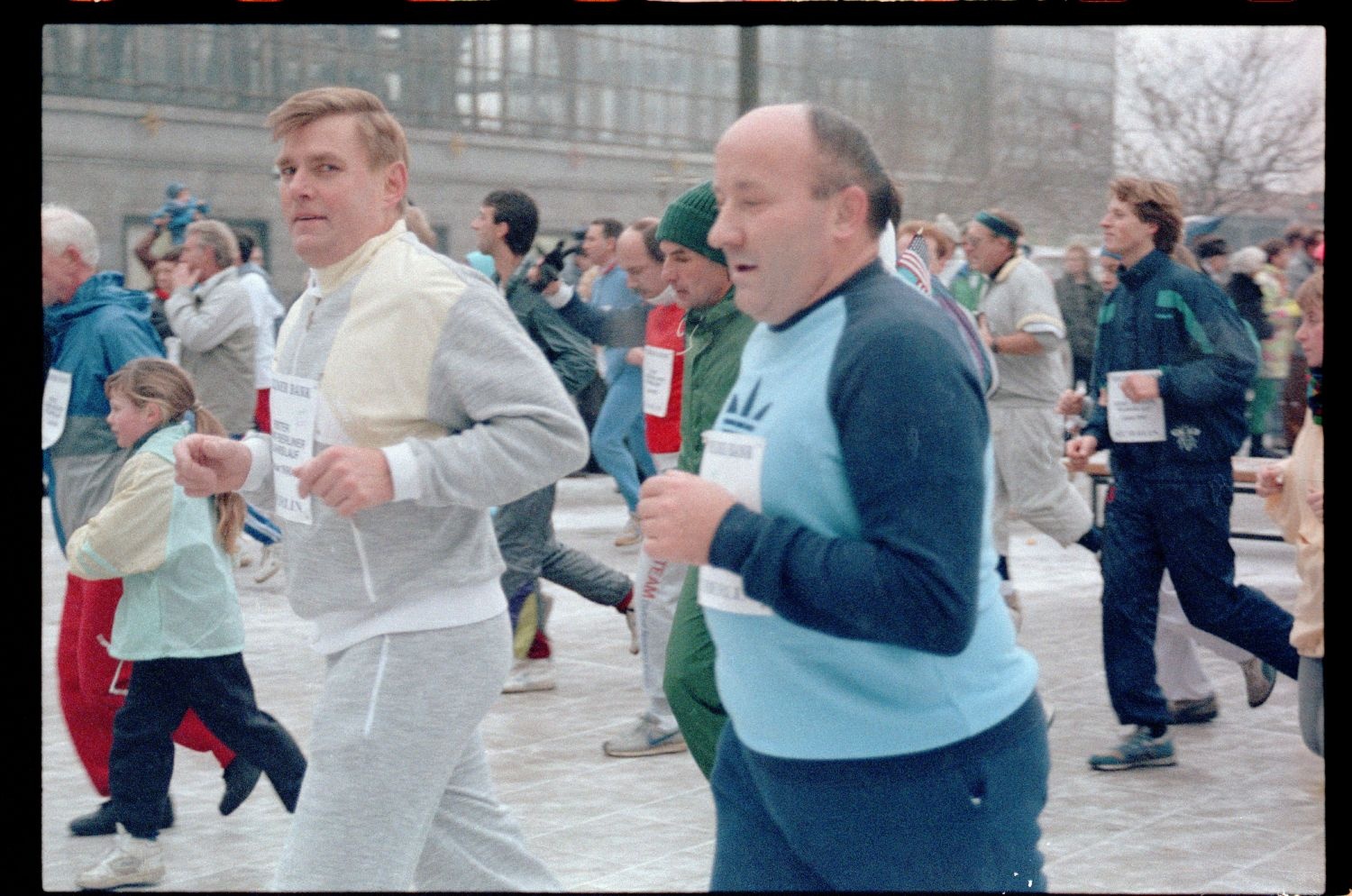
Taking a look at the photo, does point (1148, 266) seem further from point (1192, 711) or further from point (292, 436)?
point (292, 436)

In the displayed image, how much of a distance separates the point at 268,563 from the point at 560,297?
355 cm

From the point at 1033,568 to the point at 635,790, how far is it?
535cm

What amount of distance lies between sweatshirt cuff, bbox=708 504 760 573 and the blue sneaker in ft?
13.2

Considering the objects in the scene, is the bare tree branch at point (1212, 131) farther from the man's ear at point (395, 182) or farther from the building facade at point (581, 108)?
the man's ear at point (395, 182)

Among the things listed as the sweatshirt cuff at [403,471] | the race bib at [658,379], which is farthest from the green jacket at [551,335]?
the sweatshirt cuff at [403,471]

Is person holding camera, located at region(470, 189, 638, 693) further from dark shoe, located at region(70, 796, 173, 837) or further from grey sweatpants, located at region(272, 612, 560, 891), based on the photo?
grey sweatpants, located at region(272, 612, 560, 891)

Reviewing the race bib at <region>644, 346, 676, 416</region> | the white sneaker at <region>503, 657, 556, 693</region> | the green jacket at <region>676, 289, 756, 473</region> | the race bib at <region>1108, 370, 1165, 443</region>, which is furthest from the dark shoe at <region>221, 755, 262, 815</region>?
the race bib at <region>1108, 370, 1165, 443</region>

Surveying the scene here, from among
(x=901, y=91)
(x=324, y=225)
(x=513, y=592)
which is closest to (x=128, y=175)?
(x=901, y=91)

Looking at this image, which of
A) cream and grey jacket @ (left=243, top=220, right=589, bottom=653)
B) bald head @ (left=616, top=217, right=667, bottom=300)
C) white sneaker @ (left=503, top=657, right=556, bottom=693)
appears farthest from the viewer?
white sneaker @ (left=503, top=657, right=556, bottom=693)

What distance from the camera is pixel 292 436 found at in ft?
11.3

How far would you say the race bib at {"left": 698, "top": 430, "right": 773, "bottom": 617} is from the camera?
2576 millimetres

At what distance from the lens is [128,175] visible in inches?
960

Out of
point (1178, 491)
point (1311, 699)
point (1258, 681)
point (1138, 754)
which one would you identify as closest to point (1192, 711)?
point (1258, 681)

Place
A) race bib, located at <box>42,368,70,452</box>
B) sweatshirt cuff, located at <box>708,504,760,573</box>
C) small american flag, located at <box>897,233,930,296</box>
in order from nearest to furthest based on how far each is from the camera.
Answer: sweatshirt cuff, located at <box>708,504,760,573</box> → small american flag, located at <box>897,233,930,296</box> → race bib, located at <box>42,368,70,452</box>
